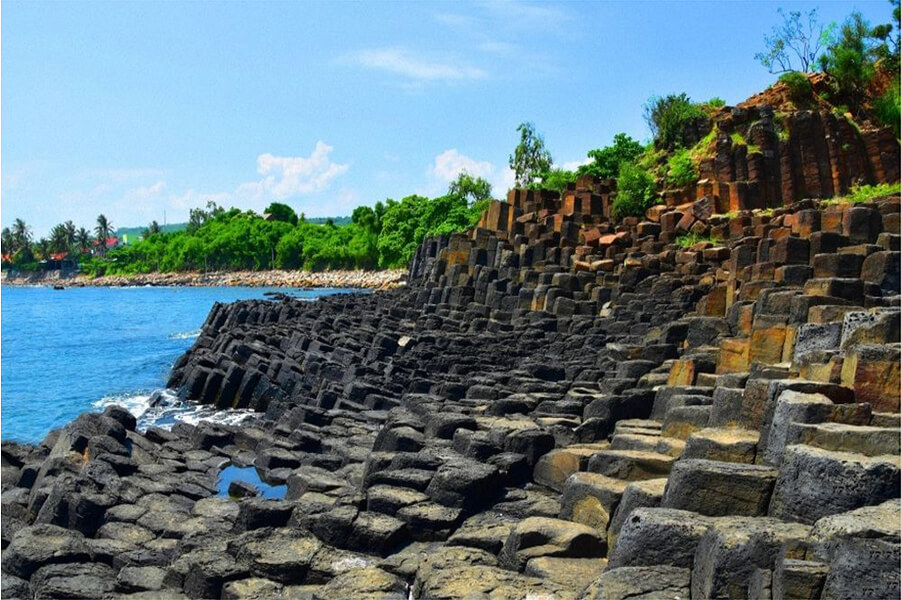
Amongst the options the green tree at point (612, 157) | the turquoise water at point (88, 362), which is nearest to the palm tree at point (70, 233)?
the turquoise water at point (88, 362)

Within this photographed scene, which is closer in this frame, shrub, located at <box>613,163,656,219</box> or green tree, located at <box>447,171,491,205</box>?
shrub, located at <box>613,163,656,219</box>

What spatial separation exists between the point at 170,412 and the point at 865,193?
790 inches

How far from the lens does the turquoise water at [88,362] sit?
Answer: 80.7 feet

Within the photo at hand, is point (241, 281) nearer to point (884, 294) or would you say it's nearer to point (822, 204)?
point (822, 204)

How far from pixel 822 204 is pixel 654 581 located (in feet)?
72.1

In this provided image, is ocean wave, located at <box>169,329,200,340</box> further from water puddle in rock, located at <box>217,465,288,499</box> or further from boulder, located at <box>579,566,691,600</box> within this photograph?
boulder, located at <box>579,566,691,600</box>

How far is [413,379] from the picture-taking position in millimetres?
17656

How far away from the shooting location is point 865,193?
25.1 metres

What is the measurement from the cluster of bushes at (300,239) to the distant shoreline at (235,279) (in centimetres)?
162

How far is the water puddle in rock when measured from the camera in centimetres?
1236

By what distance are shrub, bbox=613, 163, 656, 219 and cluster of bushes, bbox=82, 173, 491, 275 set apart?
29.1 metres

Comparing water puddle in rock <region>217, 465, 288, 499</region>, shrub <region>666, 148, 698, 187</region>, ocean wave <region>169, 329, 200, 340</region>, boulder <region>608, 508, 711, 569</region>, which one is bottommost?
ocean wave <region>169, 329, 200, 340</region>

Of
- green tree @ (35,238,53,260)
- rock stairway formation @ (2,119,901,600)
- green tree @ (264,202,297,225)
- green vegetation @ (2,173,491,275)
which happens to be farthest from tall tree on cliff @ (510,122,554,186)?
green tree @ (35,238,53,260)

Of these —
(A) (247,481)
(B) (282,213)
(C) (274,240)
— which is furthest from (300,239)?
(A) (247,481)
